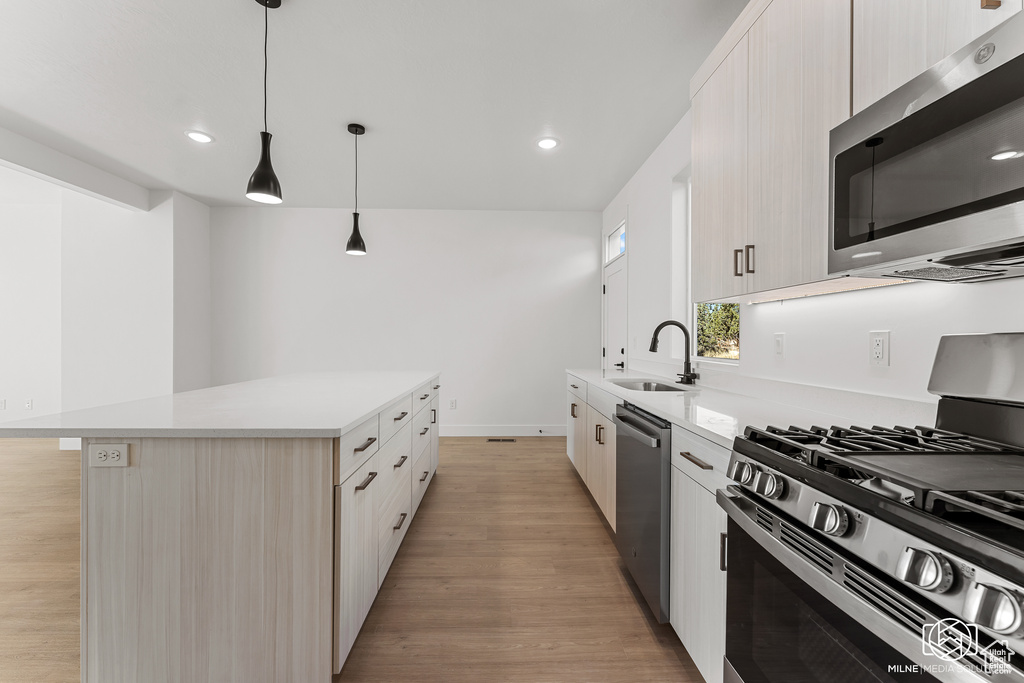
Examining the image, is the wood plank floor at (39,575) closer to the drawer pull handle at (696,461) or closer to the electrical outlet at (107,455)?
the electrical outlet at (107,455)

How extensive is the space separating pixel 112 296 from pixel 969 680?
6.31m

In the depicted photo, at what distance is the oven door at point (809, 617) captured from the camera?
23.4 inches

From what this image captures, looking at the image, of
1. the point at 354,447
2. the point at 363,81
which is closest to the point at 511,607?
the point at 354,447

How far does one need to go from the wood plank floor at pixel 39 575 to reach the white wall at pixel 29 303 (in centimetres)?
201

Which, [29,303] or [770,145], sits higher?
[770,145]

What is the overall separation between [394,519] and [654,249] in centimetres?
270

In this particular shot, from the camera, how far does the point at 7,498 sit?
313 cm

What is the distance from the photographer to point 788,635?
86cm

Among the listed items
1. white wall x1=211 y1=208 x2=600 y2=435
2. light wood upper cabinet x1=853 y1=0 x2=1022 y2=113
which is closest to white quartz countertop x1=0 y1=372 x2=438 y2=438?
light wood upper cabinet x1=853 y1=0 x2=1022 y2=113

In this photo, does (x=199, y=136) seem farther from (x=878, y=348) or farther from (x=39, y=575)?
(x=878, y=348)

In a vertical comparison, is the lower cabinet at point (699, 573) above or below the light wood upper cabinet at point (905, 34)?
below

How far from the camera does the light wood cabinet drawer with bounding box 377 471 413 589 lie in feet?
6.23

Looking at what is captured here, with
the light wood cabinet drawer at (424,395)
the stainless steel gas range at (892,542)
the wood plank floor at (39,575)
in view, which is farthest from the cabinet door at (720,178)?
the wood plank floor at (39,575)

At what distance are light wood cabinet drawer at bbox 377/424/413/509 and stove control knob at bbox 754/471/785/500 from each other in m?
1.40
